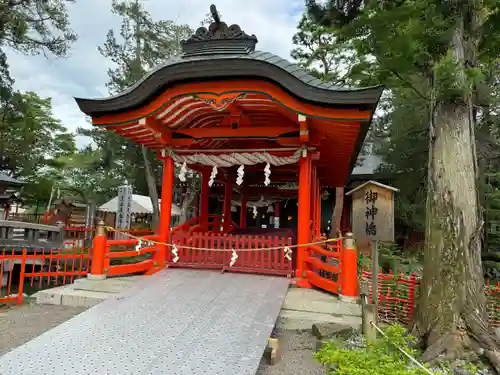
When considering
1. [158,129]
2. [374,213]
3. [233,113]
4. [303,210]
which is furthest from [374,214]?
[158,129]

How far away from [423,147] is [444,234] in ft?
51.0

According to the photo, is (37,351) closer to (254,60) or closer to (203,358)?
(203,358)

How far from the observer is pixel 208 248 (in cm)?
701

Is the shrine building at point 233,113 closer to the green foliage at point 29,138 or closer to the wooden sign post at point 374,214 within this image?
the wooden sign post at point 374,214

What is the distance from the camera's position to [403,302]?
23.8 ft

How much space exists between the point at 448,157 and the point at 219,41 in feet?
15.1

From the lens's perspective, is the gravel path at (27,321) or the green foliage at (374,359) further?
the gravel path at (27,321)

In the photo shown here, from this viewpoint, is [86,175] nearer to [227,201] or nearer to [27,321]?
[227,201]

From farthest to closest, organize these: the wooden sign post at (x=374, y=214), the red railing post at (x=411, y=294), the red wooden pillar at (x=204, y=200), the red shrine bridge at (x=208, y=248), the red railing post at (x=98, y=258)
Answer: the red wooden pillar at (x=204, y=200) < the red railing post at (x=411, y=294) < the red railing post at (x=98, y=258) < the wooden sign post at (x=374, y=214) < the red shrine bridge at (x=208, y=248)

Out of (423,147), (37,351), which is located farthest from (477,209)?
(423,147)

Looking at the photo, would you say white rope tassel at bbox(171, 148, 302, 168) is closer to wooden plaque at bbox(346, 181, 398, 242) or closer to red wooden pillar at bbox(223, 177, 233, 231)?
wooden plaque at bbox(346, 181, 398, 242)

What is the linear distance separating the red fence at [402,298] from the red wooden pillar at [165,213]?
14.2 feet

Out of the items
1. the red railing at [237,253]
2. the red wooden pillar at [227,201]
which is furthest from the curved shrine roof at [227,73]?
the red wooden pillar at [227,201]

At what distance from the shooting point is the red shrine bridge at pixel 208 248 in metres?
3.49
